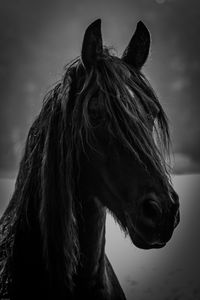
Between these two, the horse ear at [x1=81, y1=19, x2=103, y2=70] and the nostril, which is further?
the horse ear at [x1=81, y1=19, x2=103, y2=70]

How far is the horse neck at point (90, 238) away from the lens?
97 centimetres

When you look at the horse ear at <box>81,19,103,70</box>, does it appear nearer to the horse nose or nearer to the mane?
the mane

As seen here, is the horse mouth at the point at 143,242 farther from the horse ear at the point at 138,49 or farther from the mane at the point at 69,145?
the horse ear at the point at 138,49

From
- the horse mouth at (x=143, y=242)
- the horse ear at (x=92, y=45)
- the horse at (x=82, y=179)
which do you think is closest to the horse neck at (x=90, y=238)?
the horse at (x=82, y=179)

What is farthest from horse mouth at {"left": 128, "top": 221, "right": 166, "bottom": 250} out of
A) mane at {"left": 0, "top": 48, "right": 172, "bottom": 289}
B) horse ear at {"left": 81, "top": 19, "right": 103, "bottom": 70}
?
horse ear at {"left": 81, "top": 19, "right": 103, "bottom": 70}

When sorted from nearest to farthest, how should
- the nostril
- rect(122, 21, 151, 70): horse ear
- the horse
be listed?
the nostril < the horse < rect(122, 21, 151, 70): horse ear

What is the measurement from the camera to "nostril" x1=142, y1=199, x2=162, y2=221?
75 centimetres

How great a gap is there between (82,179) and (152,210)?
0.26 meters

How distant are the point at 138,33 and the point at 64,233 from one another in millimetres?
697

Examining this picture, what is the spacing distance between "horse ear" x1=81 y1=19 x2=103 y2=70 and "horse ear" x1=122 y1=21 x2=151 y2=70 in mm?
147

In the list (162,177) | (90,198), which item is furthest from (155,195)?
(90,198)

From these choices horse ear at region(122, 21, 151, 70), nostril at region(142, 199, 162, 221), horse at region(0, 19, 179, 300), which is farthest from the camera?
horse ear at region(122, 21, 151, 70)

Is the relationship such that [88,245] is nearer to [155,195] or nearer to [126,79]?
[155,195]

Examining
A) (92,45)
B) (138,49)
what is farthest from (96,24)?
(138,49)
